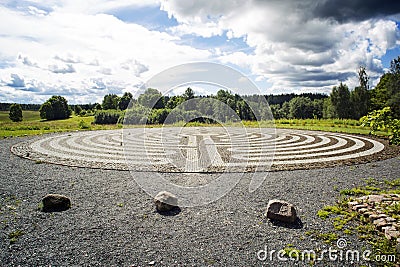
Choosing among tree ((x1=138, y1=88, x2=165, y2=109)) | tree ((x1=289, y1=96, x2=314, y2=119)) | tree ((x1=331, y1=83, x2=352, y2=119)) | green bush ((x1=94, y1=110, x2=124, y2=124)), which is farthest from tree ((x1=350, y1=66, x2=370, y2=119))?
tree ((x1=138, y1=88, x2=165, y2=109))

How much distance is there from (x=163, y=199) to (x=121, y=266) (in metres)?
2.09

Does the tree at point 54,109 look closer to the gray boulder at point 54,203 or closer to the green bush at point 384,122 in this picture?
the gray boulder at point 54,203

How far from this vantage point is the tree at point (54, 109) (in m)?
46.5

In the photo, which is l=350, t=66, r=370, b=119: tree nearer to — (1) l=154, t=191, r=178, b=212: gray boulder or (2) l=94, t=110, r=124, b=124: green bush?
(2) l=94, t=110, r=124, b=124: green bush

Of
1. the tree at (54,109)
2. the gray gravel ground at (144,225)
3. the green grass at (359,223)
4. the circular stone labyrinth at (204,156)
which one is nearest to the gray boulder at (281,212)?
the gray gravel ground at (144,225)

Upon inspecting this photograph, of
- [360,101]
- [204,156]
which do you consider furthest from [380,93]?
[204,156]

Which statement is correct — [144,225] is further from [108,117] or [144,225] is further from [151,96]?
[108,117]

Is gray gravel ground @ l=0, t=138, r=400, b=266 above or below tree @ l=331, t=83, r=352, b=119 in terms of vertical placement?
below

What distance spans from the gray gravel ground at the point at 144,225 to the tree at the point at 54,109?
43.2 metres

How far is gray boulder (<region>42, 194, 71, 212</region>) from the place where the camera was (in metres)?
5.78

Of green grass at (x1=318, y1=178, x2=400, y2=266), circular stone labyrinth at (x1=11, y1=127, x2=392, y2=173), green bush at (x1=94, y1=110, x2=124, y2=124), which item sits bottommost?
green grass at (x1=318, y1=178, x2=400, y2=266)

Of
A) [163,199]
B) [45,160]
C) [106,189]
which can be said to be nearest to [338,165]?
[163,199]

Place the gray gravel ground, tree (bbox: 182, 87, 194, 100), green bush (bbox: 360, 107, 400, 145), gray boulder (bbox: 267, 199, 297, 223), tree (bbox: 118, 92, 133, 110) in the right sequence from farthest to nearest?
tree (bbox: 118, 92, 133, 110) < tree (bbox: 182, 87, 194, 100) < gray boulder (bbox: 267, 199, 297, 223) < green bush (bbox: 360, 107, 400, 145) < the gray gravel ground

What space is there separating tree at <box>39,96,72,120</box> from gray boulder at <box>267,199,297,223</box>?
1902 inches
